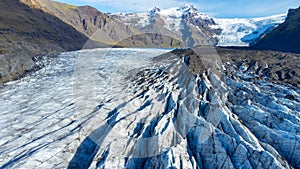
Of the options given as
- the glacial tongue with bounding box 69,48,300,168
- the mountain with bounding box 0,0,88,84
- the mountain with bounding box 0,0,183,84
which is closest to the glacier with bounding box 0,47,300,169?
the glacial tongue with bounding box 69,48,300,168

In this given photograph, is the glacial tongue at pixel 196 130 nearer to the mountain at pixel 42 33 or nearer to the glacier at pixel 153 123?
the glacier at pixel 153 123

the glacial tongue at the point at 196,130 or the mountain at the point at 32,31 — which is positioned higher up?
the mountain at the point at 32,31

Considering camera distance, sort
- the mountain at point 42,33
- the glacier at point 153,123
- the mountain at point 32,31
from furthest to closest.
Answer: the mountain at point 32,31
the mountain at point 42,33
the glacier at point 153,123

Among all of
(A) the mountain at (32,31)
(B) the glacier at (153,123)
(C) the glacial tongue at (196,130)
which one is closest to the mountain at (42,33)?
(A) the mountain at (32,31)

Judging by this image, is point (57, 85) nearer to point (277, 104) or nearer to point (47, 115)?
point (47, 115)

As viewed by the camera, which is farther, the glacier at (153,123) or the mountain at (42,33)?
the mountain at (42,33)

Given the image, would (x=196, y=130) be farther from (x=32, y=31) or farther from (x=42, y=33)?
(x=42, y=33)

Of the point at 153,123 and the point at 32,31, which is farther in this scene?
the point at 32,31

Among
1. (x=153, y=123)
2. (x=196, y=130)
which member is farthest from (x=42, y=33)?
(x=196, y=130)
